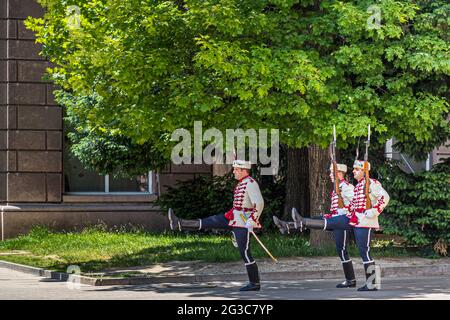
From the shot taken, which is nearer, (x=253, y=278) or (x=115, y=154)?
(x=253, y=278)

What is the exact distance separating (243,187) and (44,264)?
6060 mm

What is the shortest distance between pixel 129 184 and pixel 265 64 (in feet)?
31.8

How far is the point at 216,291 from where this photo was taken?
15188mm

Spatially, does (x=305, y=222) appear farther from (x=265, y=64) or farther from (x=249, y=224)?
A: (x=265, y=64)

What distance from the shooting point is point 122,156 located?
23938mm

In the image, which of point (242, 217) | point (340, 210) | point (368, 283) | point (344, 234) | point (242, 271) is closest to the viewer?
point (242, 217)

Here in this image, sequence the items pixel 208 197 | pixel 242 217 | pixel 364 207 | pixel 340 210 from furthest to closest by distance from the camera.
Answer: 1. pixel 208 197
2. pixel 340 210
3. pixel 242 217
4. pixel 364 207

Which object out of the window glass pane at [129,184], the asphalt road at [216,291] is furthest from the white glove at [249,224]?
the window glass pane at [129,184]

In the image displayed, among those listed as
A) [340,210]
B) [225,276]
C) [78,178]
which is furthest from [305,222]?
[78,178]

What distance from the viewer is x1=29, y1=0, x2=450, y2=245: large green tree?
56.9 feet

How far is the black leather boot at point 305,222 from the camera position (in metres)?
13.7

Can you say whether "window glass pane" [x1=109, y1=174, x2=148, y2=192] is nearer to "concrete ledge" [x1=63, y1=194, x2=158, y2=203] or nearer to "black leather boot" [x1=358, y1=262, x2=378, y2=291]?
"concrete ledge" [x1=63, y1=194, x2=158, y2=203]

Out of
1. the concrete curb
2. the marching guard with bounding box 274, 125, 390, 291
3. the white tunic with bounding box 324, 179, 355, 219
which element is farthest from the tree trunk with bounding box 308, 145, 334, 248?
the marching guard with bounding box 274, 125, 390, 291
